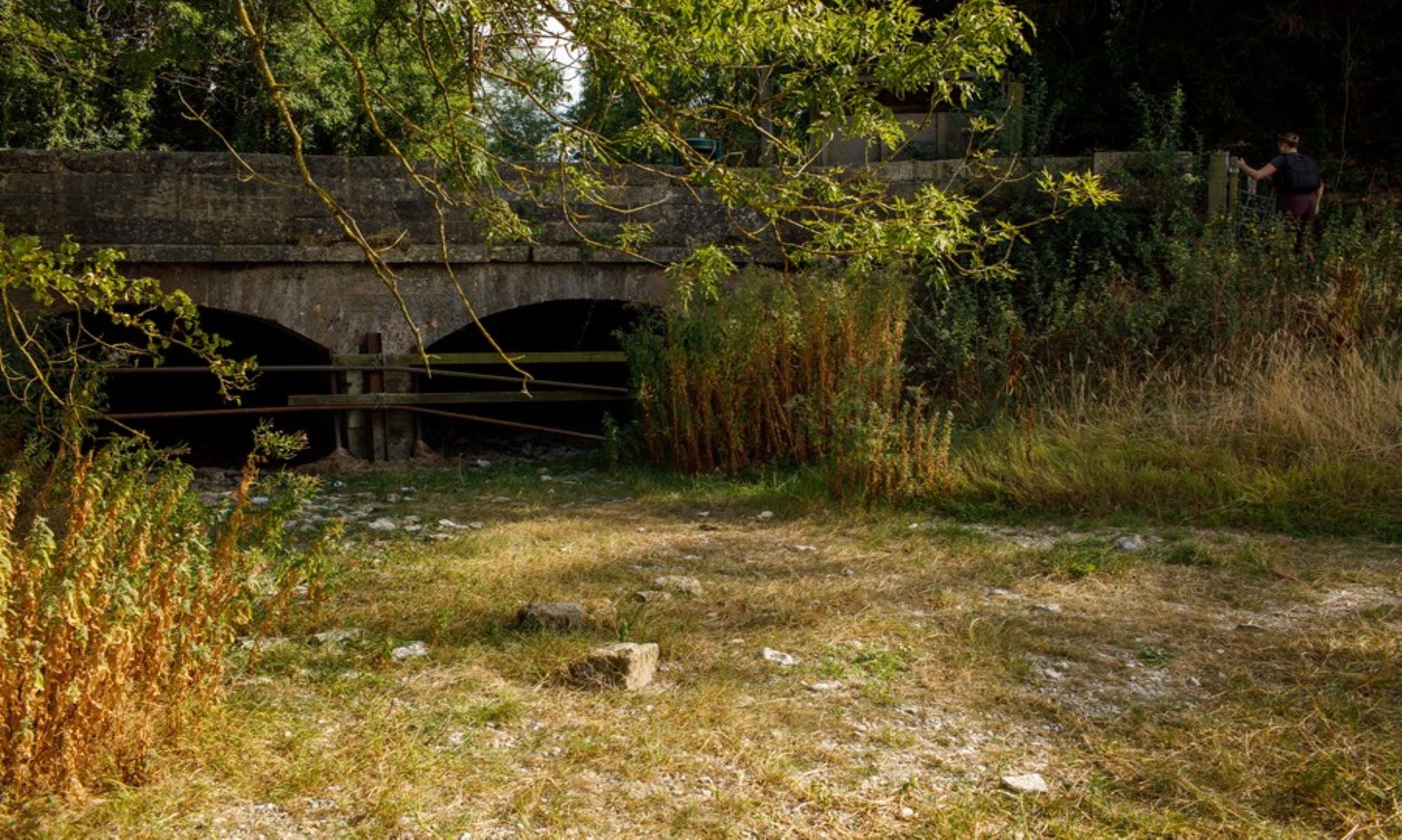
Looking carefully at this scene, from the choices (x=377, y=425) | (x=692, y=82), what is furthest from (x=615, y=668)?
(x=377, y=425)

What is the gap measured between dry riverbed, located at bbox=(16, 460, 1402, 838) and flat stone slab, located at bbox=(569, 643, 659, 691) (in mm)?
62

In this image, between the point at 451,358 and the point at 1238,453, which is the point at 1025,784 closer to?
the point at 1238,453

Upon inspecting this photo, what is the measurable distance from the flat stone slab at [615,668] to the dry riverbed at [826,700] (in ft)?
0.20

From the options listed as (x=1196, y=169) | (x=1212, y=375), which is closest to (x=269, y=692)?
(x=1212, y=375)

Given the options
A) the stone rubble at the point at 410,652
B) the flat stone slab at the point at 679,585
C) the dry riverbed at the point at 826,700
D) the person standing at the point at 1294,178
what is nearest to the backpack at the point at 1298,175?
the person standing at the point at 1294,178

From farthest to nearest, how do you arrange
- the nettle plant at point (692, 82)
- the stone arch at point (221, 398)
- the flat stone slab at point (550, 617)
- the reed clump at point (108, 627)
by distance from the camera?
the stone arch at point (221, 398)
the flat stone slab at point (550, 617)
the nettle plant at point (692, 82)
the reed clump at point (108, 627)

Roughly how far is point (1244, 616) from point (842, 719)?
2.09m

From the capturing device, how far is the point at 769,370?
827 cm

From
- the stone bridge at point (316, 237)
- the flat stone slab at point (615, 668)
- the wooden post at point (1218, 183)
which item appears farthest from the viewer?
the wooden post at point (1218, 183)

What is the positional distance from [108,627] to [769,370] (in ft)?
19.0

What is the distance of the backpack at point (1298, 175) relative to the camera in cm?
1029

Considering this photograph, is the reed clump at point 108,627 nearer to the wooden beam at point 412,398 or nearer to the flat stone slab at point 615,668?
the flat stone slab at point 615,668

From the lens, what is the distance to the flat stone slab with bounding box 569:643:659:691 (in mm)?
3861

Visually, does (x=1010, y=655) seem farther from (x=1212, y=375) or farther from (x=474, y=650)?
(x=1212, y=375)
